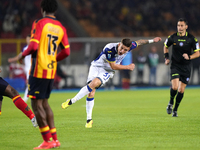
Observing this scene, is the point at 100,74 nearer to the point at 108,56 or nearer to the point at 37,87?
the point at 108,56

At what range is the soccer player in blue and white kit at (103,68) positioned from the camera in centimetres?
741

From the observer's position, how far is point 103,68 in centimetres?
820

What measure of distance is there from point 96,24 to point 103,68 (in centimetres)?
1816

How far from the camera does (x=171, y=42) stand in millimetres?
9617

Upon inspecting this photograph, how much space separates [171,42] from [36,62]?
5.13 metres

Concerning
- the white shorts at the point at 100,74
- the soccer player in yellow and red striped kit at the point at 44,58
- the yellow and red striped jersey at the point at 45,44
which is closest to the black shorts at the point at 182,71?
the white shorts at the point at 100,74

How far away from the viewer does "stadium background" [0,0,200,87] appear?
20781 mm

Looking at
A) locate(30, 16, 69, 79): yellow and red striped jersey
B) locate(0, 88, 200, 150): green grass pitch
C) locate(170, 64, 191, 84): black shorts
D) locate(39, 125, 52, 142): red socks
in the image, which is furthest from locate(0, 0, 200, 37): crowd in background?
locate(39, 125, 52, 142): red socks

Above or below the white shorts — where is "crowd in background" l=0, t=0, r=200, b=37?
above

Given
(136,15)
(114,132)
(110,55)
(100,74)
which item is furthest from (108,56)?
(136,15)

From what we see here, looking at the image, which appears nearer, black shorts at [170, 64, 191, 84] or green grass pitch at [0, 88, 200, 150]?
green grass pitch at [0, 88, 200, 150]

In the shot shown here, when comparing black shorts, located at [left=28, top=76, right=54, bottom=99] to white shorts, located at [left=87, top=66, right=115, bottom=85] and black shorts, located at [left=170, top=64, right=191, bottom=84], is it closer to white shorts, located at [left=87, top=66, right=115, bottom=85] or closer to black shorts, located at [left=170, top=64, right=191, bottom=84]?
white shorts, located at [left=87, top=66, right=115, bottom=85]

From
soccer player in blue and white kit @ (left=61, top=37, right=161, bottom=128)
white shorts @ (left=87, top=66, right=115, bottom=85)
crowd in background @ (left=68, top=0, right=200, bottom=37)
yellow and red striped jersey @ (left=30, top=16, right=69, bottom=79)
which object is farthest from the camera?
crowd in background @ (left=68, top=0, right=200, bottom=37)

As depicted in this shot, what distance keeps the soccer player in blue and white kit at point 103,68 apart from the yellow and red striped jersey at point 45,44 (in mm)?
2096
